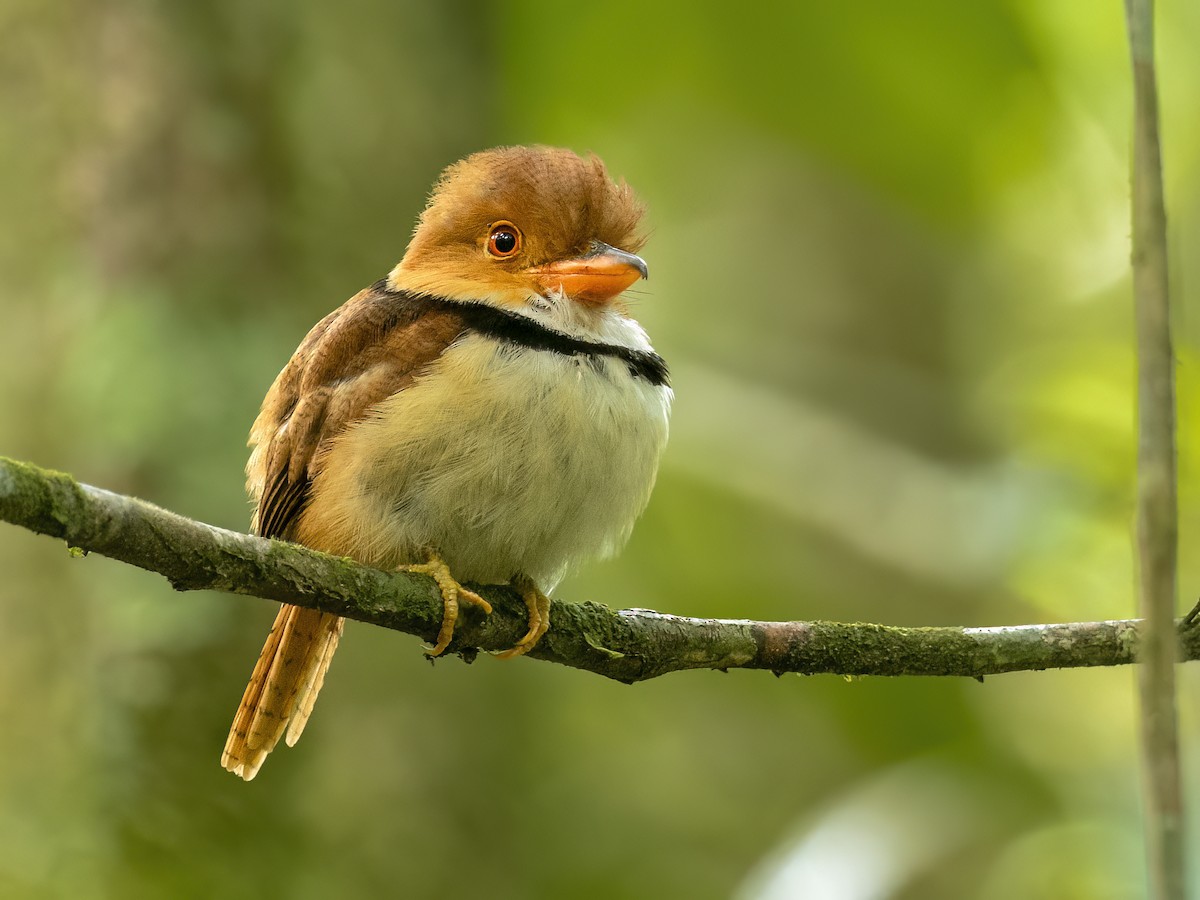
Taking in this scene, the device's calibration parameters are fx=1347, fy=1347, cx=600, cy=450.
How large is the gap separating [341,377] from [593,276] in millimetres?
614

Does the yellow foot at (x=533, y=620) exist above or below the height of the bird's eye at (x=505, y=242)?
below

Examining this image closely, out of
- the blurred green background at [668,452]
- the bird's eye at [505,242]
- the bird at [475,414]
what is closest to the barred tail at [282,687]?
the bird at [475,414]

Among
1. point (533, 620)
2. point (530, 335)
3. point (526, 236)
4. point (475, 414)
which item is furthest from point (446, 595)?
point (526, 236)

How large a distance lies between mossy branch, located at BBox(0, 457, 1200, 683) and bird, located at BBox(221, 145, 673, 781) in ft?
0.21

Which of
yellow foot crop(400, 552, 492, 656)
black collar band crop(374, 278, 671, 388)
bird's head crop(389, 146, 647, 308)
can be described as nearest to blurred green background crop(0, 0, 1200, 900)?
bird's head crop(389, 146, 647, 308)

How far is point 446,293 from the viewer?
3090 millimetres

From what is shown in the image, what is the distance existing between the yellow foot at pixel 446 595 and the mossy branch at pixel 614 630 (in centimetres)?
2

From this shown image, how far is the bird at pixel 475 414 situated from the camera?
277 centimetres

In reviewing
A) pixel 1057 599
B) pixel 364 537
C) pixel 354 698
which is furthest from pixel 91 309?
pixel 1057 599

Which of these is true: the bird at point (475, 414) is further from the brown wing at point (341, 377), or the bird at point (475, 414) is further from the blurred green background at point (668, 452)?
the blurred green background at point (668, 452)

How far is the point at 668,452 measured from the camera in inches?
199

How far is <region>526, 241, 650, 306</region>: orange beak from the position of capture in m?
3.07

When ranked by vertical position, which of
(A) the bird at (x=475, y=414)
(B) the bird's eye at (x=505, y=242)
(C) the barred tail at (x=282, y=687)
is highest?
(B) the bird's eye at (x=505, y=242)

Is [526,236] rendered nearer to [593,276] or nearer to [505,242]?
[505,242]
